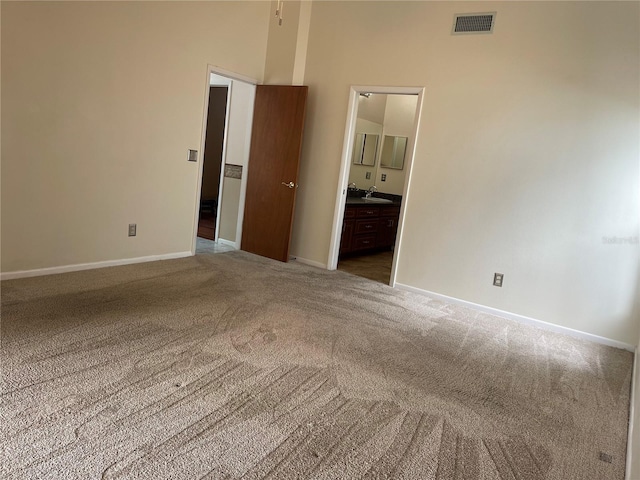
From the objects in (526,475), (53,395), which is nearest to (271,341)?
(53,395)

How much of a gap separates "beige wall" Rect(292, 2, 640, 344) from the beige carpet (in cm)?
51

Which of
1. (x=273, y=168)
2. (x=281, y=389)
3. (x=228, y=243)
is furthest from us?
(x=228, y=243)

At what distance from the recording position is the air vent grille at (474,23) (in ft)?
13.3

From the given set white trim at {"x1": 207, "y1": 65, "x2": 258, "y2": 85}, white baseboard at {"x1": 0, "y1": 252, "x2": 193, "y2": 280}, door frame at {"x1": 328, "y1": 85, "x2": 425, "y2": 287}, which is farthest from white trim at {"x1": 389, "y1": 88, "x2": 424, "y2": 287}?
white baseboard at {"x1": 0, "y1": 252, "x2": 193, "y2": 280}

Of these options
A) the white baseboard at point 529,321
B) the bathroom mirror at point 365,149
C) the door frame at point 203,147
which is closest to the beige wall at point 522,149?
the white baseboard at point 529,321

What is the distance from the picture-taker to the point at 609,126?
362 centimetres

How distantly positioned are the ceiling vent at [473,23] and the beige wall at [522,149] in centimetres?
5

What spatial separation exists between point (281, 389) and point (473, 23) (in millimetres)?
3587

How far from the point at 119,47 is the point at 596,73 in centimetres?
389

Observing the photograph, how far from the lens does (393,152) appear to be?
22.7ft

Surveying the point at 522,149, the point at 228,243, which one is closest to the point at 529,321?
the point at 522,149

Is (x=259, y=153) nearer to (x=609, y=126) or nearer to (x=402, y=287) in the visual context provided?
(x=402, y=287)

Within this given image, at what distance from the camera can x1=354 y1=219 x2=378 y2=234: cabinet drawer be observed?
580cm

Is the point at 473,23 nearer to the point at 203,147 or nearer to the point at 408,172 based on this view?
the point at 408,172
